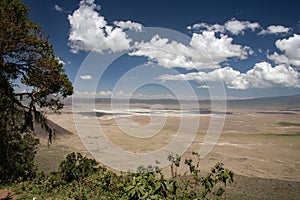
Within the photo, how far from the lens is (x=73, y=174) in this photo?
11922 millimetres

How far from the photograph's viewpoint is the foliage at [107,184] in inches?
276

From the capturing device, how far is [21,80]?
11734mm

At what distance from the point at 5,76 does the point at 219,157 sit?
27533 mm

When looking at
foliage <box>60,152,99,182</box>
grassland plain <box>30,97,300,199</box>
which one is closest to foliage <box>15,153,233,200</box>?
foliage <box>60,152,99,182</box>

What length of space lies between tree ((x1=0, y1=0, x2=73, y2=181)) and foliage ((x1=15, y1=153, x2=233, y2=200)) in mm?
1824

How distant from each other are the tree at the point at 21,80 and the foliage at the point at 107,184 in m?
1.82

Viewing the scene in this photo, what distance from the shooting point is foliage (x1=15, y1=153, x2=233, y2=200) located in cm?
701

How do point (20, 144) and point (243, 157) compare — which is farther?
point (243, 157)

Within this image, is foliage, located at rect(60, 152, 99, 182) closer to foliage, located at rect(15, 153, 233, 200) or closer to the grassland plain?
foliage, located at rect(15, 153, 233, 200)

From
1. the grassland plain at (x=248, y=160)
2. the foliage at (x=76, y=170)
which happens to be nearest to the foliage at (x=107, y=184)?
the foliage at (x=76, y=170)

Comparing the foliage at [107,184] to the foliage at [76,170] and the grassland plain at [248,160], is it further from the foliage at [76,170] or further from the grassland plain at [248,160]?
the grassland plain at [248,160]

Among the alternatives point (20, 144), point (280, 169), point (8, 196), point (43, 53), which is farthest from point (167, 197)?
point (280, 169)

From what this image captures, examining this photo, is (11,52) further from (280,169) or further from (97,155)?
(280,169)

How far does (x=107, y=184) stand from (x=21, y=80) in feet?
19.3
